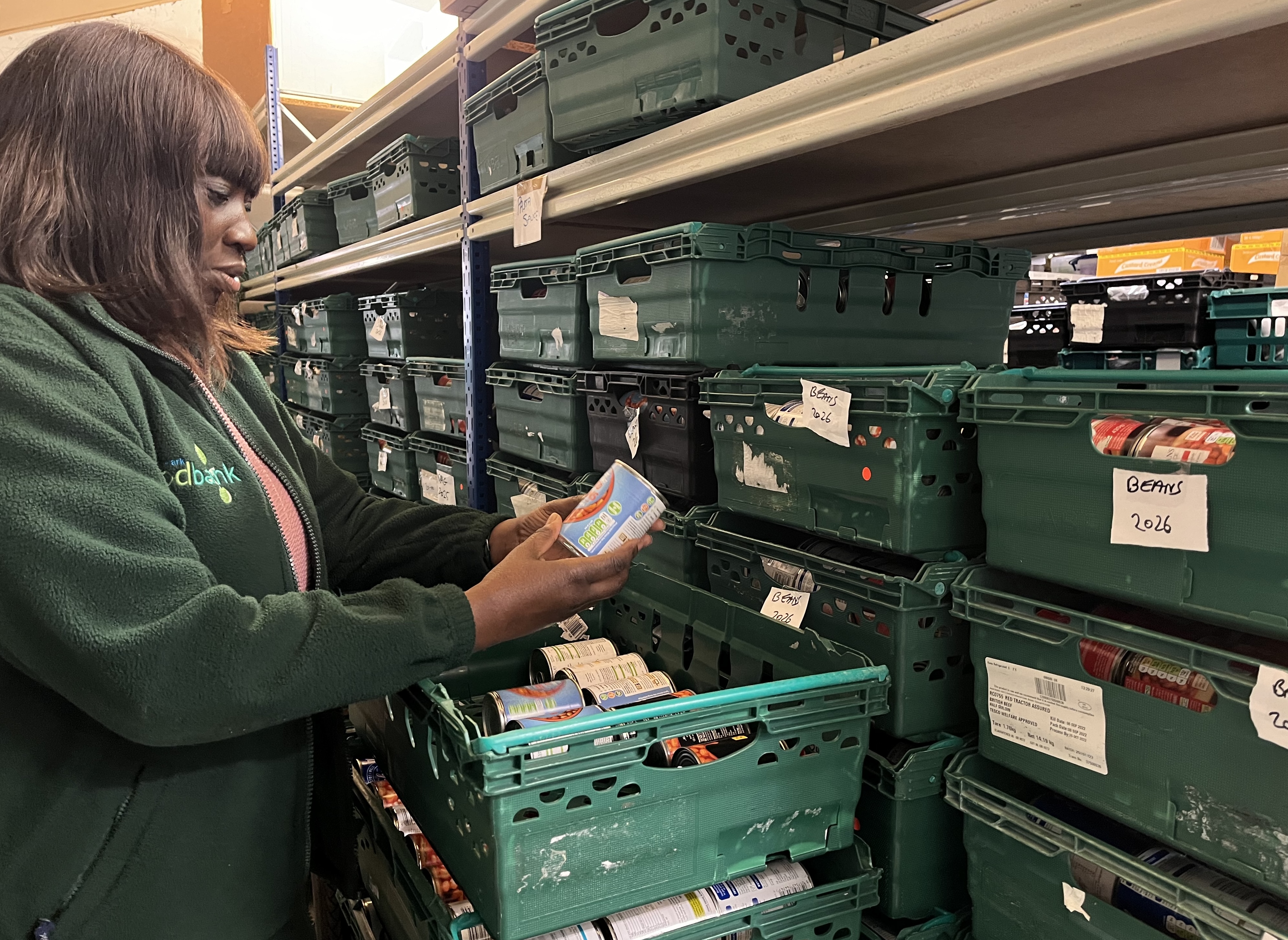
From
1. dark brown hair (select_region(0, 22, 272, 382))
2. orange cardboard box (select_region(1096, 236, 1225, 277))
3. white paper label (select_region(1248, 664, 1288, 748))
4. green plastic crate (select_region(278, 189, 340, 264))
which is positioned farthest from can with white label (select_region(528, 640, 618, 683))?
orange cardboard box (select_region(1096, 236, 1225, 277))

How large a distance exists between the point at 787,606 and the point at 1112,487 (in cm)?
49

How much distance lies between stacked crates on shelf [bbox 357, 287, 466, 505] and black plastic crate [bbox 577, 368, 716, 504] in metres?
0.63

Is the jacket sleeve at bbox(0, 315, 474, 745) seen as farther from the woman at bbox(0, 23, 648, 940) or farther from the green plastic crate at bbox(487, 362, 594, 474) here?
the green plastic crate at bbox(487, 362, 594, 474)

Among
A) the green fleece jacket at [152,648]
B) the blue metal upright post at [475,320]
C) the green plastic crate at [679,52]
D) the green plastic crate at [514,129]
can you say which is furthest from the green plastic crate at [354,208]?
the green fleece jacket at [152,648]

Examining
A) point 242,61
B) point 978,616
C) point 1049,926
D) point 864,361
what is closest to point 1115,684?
point 978,616

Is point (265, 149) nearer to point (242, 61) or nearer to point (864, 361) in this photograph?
point (864, 361)

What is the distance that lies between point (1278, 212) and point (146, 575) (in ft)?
6.19

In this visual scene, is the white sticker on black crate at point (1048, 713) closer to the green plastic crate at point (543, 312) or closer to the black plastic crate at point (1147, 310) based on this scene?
the green plastic crate at point (543, 312)

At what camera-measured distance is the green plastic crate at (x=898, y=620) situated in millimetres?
1024

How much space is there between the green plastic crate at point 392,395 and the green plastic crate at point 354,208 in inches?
16.6

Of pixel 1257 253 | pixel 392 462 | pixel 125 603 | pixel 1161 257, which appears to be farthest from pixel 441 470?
pixel 1257 253

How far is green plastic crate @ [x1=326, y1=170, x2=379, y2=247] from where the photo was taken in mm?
2668

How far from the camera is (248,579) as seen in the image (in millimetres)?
877

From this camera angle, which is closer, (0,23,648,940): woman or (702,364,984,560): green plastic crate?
(0,23,648,940): woman
